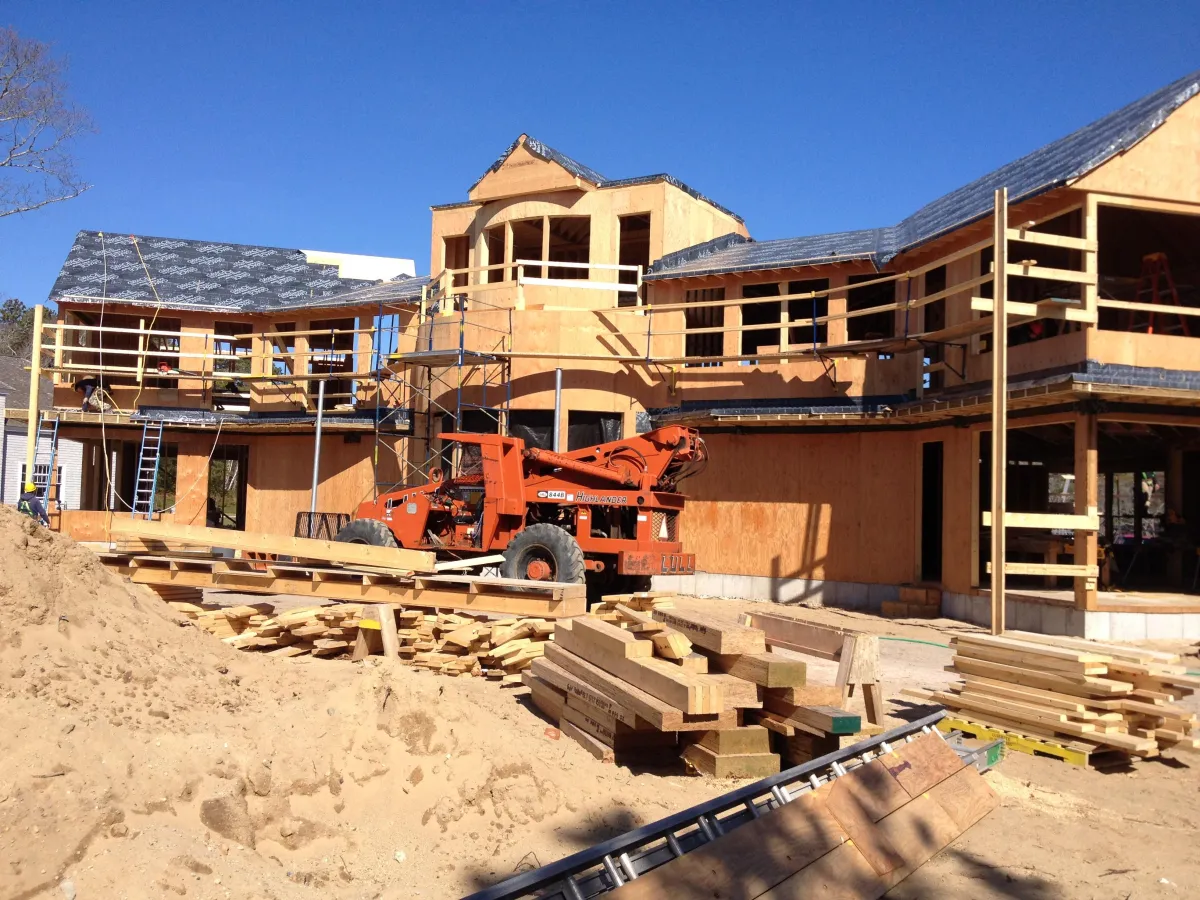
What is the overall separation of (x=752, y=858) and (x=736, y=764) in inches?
86.0

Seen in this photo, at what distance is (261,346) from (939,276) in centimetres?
1619

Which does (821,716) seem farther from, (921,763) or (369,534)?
(369,534)

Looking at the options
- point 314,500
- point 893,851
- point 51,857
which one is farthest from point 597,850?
point 314,500

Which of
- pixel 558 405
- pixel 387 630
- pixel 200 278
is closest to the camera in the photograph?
pixel 387 630

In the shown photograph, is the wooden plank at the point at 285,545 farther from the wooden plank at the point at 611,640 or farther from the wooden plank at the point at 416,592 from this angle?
the wooden plank at the point at 611,640

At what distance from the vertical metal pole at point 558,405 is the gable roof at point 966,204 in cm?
291

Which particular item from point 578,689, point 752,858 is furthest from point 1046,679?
point 752,858

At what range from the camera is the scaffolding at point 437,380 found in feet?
63.7

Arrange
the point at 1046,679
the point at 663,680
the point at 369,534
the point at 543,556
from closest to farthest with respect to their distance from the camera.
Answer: the point at 663,680 < the point at 1046,679 < the point at 543,556 < the point at 369,534

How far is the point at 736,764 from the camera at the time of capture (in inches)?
268

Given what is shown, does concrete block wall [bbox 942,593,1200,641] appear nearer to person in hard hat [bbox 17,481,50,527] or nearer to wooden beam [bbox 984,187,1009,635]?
wooden beam [bbox 984,187,1009,635]

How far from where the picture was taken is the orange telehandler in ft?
46.5

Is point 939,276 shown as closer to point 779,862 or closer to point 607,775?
point 607,775

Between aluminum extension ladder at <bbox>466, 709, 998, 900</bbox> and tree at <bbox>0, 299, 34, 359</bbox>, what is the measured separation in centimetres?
5551
